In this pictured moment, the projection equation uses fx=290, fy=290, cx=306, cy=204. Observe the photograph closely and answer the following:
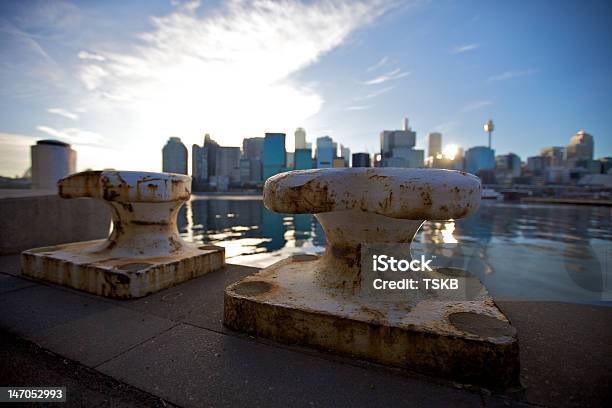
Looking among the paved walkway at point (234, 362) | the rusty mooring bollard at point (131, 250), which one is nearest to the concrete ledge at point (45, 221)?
the rusty mooring bollard at point (131, 250)

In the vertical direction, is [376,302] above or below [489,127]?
below

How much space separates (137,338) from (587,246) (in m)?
11.1

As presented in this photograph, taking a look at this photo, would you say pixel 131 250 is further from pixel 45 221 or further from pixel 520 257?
pixel 520 257

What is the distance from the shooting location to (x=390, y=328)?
4.91 ft

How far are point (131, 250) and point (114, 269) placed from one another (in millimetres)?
541

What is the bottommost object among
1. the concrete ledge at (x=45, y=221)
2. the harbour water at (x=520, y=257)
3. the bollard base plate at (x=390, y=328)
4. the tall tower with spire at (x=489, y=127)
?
the harbour water at (x=520, y=257)

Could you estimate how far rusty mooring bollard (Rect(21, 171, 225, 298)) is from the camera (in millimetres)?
2508

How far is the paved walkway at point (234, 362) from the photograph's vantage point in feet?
4.28

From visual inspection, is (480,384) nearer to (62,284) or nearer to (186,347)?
(186,347)

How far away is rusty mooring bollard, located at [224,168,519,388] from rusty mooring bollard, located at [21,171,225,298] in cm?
103

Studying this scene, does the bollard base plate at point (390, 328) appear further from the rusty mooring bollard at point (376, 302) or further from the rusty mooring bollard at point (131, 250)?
the rusty mooring bollard at point (131, 250)

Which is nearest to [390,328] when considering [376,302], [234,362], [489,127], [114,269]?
[376,302]

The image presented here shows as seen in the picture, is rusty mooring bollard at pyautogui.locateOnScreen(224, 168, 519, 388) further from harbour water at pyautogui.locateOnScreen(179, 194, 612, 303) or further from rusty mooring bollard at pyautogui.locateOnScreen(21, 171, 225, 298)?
harbour water at pyautogui.locateOnScreen(179, 194, 612, 303)

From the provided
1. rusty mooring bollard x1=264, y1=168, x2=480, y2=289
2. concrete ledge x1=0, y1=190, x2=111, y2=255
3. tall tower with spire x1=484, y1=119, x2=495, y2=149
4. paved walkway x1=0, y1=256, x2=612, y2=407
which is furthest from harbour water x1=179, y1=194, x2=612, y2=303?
tall tower with spire x1=484, y1=119, x2=495, y2=149
